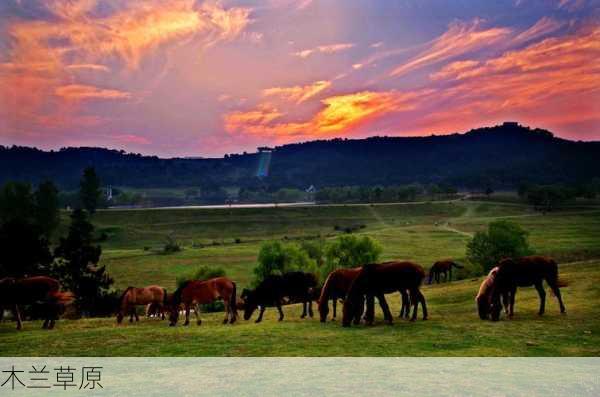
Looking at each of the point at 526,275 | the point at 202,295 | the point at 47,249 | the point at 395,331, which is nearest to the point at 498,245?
the point at 526,275

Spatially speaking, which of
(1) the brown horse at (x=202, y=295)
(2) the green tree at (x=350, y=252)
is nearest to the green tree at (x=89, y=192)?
(2) the green tree at (x=350, y=252)

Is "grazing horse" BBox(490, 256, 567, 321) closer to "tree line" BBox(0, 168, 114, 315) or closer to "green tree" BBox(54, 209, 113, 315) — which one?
"tree line" BBox(0, 168, 114, 315)

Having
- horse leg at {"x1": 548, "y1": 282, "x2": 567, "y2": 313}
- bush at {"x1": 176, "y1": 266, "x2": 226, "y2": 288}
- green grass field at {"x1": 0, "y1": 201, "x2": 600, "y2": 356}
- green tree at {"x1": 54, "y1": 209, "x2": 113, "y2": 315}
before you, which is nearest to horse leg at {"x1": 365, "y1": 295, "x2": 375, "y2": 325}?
green grass field at {"x1": 0, "y1": 201, "x2": 600, "y2": 356}

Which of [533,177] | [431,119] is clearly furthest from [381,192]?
[431,119]

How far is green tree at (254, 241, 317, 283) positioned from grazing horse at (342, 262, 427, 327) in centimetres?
3612

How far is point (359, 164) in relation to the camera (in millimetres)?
89562

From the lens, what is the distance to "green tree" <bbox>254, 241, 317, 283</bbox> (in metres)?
51.0

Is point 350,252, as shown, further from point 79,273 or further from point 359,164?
point 359,164

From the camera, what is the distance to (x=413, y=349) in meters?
10.8

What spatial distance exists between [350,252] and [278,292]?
3641cm

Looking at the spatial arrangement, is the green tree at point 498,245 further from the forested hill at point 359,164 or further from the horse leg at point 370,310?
the horse leg at point 370,310

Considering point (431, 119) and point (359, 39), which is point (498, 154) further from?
point (359, 39)

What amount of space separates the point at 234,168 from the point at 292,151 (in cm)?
1355

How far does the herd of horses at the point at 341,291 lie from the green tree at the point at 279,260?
32.3 metres
